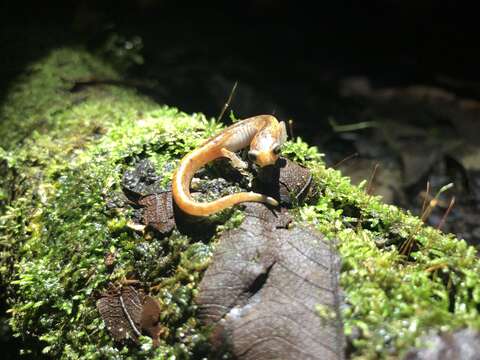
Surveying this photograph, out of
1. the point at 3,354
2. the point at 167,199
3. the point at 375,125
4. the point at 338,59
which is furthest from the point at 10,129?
the point at 338,59

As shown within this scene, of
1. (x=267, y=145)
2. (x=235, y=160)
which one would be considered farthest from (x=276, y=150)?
(x=235, y=160)

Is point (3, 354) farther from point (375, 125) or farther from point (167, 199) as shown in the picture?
point (375, 125)

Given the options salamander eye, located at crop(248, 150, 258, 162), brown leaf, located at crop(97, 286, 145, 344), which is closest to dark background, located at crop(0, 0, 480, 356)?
salamander eye, located at crop(248, 150, 258, 162)

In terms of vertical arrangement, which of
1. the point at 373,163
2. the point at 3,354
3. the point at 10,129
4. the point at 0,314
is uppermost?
the point at 10,129

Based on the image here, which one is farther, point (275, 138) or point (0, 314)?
point (0, 314)

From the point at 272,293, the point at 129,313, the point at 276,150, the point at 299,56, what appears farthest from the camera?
the point at 299,56

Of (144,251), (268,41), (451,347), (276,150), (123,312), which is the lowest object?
(123,312)

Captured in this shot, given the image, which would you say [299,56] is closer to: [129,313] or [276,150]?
[276,150]

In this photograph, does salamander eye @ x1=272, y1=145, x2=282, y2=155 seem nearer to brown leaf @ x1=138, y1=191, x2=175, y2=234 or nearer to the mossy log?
the mossy log
